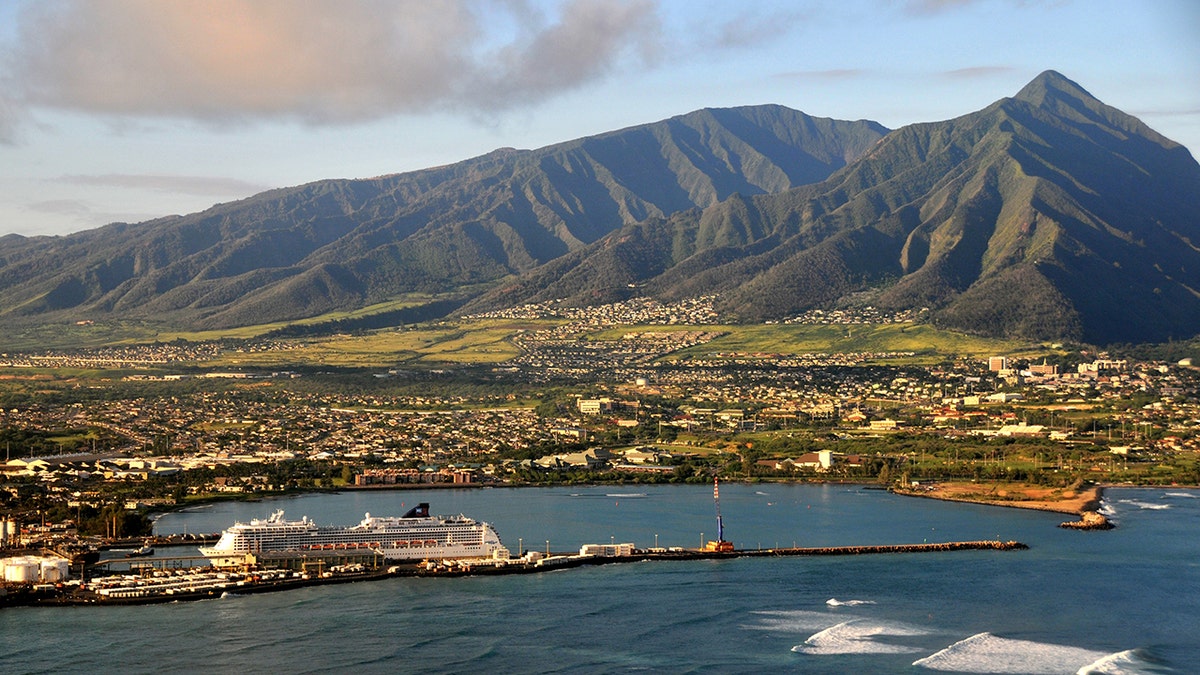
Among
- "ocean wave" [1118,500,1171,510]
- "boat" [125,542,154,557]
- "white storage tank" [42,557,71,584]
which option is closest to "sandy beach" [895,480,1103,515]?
"ocean wave" [1118,500,1171,510]

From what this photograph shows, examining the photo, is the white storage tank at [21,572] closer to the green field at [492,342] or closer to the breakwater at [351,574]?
the breakwater at [351,574]

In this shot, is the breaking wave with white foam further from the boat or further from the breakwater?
the boat

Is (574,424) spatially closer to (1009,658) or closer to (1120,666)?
(1009,658)

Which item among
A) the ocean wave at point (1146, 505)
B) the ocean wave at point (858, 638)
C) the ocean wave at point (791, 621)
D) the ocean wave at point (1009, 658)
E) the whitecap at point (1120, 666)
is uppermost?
the ocean wave at point (1146, 505)

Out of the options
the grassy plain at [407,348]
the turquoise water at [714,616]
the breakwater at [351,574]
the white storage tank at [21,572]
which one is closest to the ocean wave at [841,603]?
the turquoise water at [714,616]

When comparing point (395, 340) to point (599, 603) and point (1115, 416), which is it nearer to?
point (1115, 416)

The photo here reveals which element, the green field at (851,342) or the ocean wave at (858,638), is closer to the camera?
the ocean wave at (858,638)

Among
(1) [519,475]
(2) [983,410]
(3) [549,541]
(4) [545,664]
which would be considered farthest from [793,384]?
(4) [545,664]
